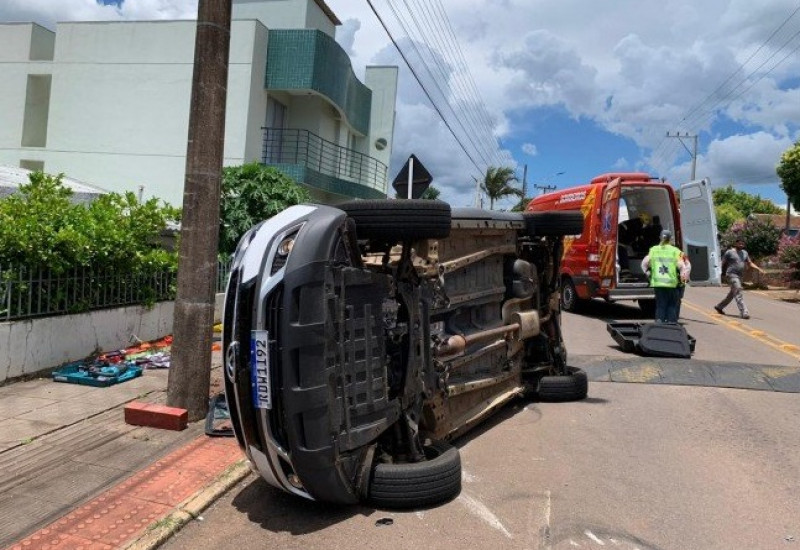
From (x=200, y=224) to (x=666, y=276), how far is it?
7.78 meters

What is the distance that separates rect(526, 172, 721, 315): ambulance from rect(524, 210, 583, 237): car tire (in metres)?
5.78

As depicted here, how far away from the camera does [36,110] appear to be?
1827cm

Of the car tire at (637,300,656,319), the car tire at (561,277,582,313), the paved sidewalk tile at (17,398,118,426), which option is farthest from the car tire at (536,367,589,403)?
the car tire at (637,300,656,319)

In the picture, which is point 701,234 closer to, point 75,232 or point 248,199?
point 248,199

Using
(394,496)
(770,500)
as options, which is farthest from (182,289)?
(770,500)

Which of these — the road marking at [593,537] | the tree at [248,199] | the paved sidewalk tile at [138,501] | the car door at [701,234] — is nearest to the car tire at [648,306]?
the car door at [701,234]

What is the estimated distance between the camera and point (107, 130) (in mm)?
16766

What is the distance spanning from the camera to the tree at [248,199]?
12.1 metres

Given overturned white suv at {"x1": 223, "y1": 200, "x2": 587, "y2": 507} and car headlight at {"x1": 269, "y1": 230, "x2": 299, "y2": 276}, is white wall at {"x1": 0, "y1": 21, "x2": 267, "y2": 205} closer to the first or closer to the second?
overturned white suv at {"x1": 223, "y1": 200, "x2": 587, "y2": 507}

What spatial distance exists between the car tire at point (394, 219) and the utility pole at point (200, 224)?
6.53 ft

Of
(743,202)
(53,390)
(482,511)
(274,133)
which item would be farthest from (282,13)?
(743,202)

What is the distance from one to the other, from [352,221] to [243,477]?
196 cm

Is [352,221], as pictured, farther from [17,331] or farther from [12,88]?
[12,88]

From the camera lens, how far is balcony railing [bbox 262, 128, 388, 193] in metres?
17.5
